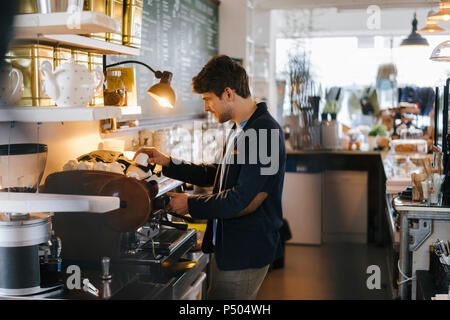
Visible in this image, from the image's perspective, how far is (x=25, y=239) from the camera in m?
1.77

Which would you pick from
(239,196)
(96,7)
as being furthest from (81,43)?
(239,196)

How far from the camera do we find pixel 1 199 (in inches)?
68.7

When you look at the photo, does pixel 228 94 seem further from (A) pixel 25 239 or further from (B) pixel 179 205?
(A) pixel 25 239

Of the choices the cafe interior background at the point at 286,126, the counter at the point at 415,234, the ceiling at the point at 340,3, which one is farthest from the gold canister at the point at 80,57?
the ceiling at the point at 340,3

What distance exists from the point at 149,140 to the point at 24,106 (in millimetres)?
1486

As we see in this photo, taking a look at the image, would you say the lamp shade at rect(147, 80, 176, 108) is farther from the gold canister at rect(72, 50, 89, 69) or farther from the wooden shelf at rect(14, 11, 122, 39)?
the wooden shelf at rect(14, 11, 122, 39)

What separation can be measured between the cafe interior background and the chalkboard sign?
0.02 metres

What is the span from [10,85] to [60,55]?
332 mm

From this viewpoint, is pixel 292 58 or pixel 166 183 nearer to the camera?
pixel 166 183

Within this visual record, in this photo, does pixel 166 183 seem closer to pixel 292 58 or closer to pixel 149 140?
pixel 149 140

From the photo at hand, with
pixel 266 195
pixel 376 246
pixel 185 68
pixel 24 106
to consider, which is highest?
pixel 185 68

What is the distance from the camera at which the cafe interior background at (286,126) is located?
189cm

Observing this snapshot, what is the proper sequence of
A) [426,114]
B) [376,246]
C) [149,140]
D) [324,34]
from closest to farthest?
[149,140] → [376,246] → [426,114] → [324,34]
